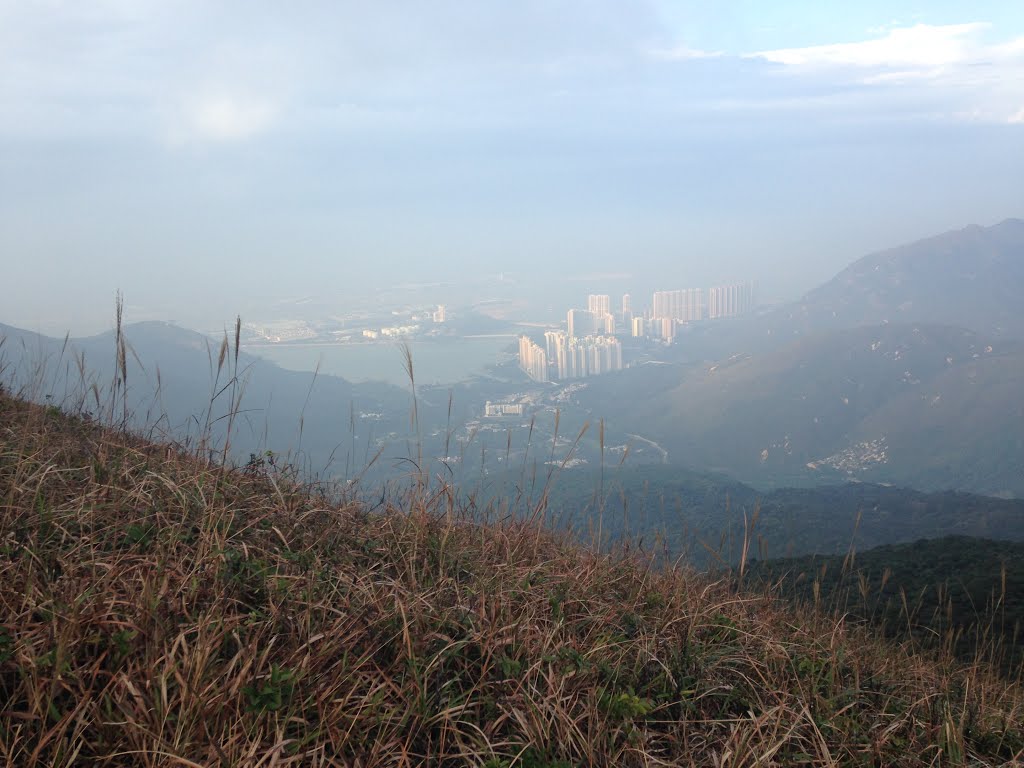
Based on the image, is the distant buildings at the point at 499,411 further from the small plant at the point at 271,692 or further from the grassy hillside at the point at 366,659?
the small plant at the point at 271,692

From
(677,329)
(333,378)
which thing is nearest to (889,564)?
(333,378)

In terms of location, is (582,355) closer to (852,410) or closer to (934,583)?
(852,410)

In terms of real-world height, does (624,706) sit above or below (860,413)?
above

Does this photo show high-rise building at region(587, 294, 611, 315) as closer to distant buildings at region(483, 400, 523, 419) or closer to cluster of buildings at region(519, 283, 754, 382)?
cluster of buildings at region(519, 283, 754, 382)

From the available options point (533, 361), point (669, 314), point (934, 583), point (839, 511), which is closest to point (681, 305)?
point (669, 314)

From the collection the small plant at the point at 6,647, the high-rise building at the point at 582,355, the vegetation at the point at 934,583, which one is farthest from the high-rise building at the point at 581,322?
the small plant at the point at 6,647

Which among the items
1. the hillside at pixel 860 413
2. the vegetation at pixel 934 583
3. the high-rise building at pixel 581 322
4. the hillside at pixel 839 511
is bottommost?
the hillside at pixel 860 413
